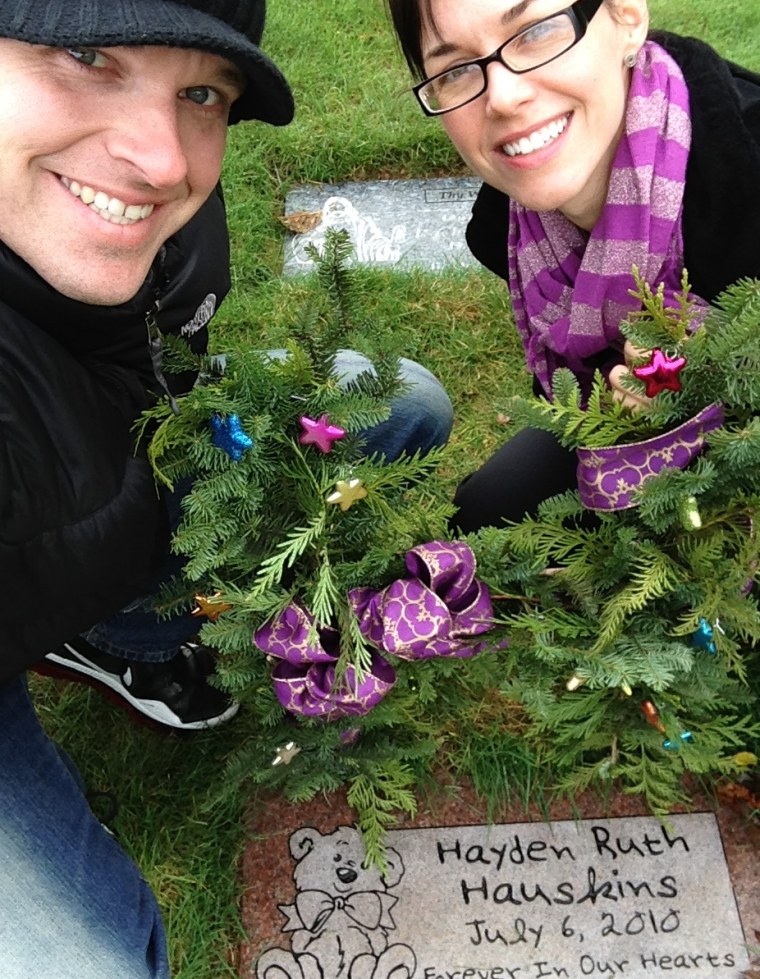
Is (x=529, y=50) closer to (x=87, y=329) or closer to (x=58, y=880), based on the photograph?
(x=87, y=329)

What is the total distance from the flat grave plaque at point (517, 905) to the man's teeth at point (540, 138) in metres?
1.33

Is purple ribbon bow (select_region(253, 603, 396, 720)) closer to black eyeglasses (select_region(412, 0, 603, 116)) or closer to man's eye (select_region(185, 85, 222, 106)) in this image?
man's eye (select_region(185, 85, 222, 106))

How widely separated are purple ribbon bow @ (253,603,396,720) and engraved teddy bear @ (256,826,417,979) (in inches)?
25.9

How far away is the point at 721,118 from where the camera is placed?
4.50 ft

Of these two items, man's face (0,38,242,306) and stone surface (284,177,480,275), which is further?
stone surface (284,177,480,275)

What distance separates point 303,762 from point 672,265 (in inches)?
43.0

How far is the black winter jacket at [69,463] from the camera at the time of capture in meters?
1.14

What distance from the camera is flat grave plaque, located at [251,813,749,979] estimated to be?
1.64 m

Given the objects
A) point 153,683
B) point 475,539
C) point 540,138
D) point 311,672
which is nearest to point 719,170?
point 540,138

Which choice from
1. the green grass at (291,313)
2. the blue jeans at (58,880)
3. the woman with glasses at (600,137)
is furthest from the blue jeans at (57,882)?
the woman with glasses at (600,137)

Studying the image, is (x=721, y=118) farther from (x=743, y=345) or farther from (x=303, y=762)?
(x=303, y=762)

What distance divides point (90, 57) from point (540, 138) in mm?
673

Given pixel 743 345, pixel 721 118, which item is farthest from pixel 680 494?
pixel 721 118

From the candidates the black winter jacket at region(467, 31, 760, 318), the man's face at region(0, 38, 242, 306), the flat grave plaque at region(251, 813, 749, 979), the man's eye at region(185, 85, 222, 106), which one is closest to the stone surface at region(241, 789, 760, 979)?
the flat grave plaque at region(251, 813, 749, 979)
